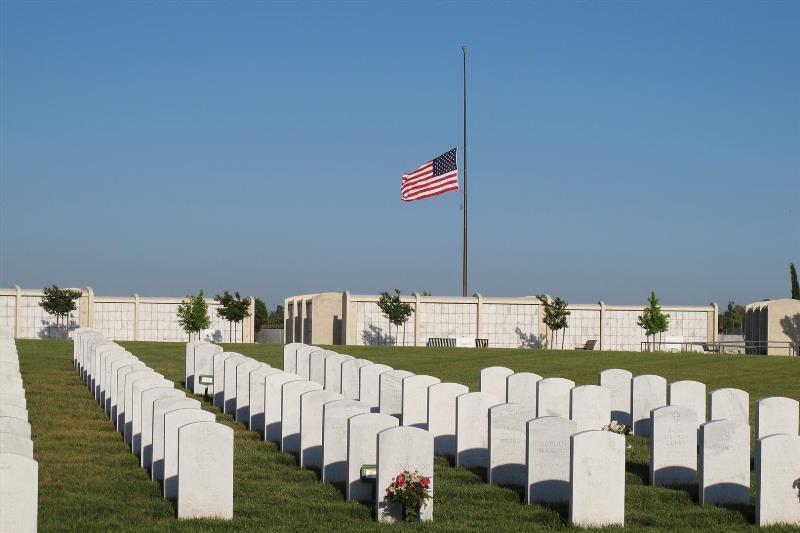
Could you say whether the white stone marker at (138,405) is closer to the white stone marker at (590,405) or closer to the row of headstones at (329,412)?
the row of headstones at (329,412)

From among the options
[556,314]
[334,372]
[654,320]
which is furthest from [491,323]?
[334,372]

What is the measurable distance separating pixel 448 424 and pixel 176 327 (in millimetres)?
42507

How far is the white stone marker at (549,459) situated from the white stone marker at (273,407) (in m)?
5.48

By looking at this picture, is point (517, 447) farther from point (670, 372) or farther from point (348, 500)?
point (670, 372)

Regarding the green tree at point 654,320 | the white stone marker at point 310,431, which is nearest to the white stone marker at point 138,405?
the white stone marker at point 310,431

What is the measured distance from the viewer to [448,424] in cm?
1736

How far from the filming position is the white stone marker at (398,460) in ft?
40.4

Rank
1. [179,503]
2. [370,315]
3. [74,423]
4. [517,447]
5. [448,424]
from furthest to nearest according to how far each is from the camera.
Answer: [370,315], [74,423], [448,424], [517,447], [179,503]

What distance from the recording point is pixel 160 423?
13.8m

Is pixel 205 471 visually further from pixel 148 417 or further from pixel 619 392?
pixel 619 392

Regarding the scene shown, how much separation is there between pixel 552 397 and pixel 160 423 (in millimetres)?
7430

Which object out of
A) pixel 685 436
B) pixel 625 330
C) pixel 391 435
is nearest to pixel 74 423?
pixel 391 435

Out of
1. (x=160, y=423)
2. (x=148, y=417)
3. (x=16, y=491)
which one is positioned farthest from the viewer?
(x=148, y=417)

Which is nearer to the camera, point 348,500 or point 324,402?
point 348,500
